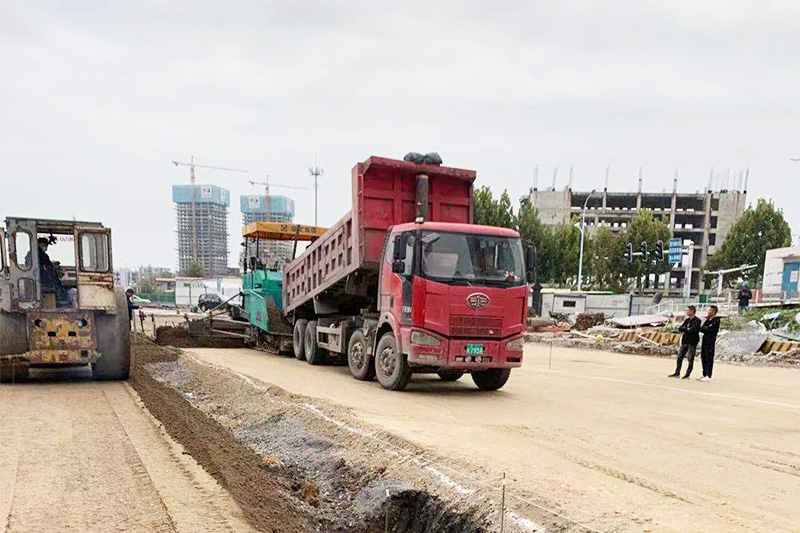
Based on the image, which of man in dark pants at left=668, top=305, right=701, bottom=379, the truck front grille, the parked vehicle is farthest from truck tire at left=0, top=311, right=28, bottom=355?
the parked vehicle

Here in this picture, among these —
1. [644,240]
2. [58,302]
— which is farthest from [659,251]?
[58,302]

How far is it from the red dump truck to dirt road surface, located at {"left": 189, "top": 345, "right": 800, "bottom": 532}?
22.8 inches

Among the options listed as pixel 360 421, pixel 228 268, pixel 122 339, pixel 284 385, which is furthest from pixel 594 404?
pixel 228 268

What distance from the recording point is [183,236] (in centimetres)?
11294

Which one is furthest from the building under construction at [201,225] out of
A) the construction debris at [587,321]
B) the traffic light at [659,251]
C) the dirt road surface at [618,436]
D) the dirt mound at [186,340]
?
the dirt road surface at [618,436]

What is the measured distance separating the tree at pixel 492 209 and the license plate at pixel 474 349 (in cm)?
2967

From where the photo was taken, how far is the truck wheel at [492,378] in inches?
360

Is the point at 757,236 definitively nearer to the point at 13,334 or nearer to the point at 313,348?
the point at 313,348

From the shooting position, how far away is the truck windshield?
820cm

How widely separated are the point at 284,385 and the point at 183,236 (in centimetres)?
11224

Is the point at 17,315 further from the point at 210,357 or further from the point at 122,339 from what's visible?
the point at 210,357

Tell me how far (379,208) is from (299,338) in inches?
194

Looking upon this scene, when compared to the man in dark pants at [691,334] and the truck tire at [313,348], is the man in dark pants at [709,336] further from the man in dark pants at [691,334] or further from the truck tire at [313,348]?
the truck tire at [313,348]

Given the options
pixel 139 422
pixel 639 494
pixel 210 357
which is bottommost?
pixel 210 357
